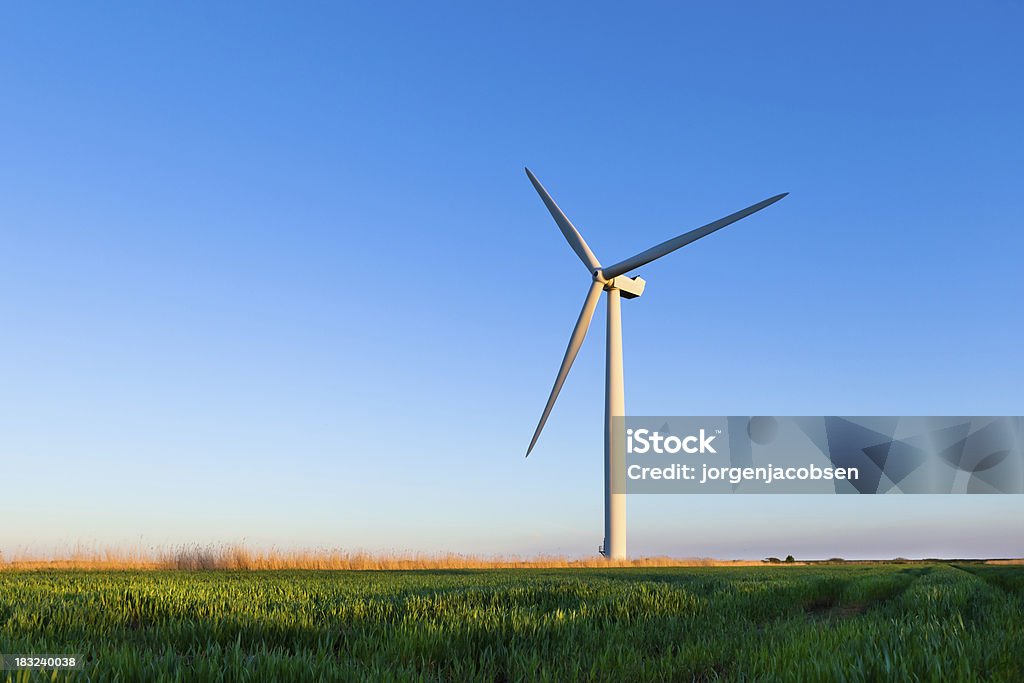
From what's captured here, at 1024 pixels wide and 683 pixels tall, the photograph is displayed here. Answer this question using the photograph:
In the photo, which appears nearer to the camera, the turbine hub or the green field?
the green field

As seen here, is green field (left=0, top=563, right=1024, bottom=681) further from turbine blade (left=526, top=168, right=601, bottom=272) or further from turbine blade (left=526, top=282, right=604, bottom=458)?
turbine blade (left=526, top=168, right=601, bottom=272)

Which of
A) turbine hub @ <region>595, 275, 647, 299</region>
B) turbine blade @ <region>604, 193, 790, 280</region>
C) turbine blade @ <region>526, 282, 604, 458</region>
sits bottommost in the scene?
turbine blade @ <region>526, 282, 604, 458</region>

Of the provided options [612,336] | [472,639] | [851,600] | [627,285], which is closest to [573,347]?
[612,336]

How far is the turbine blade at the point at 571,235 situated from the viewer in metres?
53.8

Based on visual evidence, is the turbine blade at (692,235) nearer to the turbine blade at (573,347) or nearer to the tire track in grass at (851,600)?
the turbine blade at (573,347)

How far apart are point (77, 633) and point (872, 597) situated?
20.2 meters

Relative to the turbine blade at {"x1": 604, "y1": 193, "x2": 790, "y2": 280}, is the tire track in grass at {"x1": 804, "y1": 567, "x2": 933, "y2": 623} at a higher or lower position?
lower

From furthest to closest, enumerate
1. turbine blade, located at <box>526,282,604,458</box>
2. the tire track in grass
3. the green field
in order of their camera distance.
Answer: turbine blade, located at <box>526,282,604,458</box>, the tire track in grass, the green field

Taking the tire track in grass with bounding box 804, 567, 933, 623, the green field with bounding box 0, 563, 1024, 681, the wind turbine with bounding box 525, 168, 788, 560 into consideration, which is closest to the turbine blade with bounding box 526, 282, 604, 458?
the wind turbine with bounding box 525, 168, 788, 560

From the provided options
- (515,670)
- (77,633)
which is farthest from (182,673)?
(77,633)

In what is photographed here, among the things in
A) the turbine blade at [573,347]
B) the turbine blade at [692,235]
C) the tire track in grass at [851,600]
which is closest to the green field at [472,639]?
the tire track in grass at [851,600]

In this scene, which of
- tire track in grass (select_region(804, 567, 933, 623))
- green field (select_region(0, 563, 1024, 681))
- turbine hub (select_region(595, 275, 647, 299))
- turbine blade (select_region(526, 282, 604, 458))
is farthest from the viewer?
turbine hub (select_region(595, 275, 647, 299))

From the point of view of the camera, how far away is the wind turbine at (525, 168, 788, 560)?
49.4m

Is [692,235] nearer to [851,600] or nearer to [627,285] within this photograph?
[627,285]
